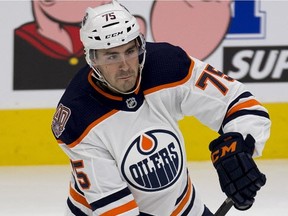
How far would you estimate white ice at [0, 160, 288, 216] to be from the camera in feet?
13.0

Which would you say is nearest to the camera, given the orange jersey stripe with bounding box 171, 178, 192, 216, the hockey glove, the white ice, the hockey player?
the hockey glove

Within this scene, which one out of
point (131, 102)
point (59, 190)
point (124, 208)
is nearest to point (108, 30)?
point (131, 102)

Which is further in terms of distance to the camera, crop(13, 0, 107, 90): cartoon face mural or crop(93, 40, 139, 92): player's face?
crop(13, 0, 107, 90): cartoon face mural

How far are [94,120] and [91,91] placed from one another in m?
0.08

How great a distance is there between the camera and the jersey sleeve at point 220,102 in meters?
2.57

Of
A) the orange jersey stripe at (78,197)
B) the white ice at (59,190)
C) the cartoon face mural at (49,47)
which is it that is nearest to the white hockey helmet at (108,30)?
the orange jersey stripe at (78,197)

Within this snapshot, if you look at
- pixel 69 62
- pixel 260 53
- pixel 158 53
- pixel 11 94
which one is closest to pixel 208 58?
pixel 260 53

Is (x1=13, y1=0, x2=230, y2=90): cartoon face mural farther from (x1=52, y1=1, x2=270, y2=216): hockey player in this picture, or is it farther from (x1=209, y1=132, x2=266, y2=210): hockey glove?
(x1=209, y1=132, x2=266, y2=210): hockey glove

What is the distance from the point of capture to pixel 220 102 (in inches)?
103

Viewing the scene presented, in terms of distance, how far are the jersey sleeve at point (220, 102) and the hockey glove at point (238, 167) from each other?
3.3 inches

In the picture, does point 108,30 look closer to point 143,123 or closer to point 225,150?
point 143,123

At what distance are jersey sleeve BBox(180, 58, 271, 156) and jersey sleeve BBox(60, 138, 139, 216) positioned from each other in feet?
0.88

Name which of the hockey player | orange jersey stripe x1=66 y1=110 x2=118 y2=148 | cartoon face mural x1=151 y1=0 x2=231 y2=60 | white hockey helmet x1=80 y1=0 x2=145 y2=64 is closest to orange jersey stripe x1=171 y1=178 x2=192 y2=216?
the hockey player

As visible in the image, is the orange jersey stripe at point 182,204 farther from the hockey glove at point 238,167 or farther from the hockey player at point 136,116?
the hockey glove at point 238,167
